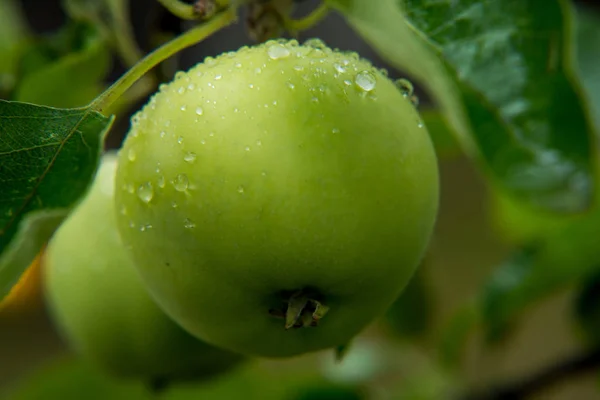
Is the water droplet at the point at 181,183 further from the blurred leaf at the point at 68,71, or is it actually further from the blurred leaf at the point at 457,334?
the blurred leaf at the point at 457,334

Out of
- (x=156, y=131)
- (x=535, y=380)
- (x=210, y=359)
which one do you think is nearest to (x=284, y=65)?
(x=156, y=131)

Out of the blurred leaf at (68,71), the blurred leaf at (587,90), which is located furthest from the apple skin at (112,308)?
the blurred leaf at (587,90)

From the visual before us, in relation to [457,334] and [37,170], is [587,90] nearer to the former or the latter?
[457,334]

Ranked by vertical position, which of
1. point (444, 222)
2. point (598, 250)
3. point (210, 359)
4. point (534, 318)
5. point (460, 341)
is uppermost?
point (210, 359)

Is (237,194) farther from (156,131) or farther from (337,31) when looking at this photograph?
(337,31)

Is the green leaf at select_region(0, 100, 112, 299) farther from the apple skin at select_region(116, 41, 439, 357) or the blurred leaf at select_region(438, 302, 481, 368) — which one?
the blurred leaf at select_region(438, 302, 481, 368)

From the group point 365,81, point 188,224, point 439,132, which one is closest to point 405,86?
point 365,81
